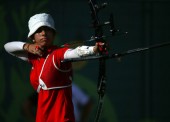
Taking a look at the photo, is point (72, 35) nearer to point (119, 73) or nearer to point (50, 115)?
point (119, 73)

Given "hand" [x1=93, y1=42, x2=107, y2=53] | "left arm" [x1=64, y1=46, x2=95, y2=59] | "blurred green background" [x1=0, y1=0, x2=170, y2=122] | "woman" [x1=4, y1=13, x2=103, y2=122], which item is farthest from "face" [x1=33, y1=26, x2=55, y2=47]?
"blurred green background" [x1=0, y1=0, x2=170, y2=122]

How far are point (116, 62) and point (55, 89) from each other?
3793mm

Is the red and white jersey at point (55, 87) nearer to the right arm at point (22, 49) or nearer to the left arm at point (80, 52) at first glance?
the left arm at point (80, 52)

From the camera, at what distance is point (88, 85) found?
834 centimetres

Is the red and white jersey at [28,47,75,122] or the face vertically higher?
the face

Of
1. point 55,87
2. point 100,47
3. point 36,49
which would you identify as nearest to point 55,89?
point 55,87

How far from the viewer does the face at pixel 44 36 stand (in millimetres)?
4770

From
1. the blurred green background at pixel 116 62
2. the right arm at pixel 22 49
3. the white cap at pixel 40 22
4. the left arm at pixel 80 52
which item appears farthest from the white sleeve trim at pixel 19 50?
the blurred green background at pixel 116 62

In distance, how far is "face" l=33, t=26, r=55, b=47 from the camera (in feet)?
15.6

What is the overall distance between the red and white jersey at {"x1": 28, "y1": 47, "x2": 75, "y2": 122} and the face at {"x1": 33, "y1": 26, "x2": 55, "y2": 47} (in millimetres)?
67

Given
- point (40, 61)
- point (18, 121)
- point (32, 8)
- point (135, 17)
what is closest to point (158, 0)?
point (135, 17)

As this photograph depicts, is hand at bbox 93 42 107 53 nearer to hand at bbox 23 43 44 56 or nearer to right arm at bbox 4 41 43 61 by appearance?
hand at bbox 23 43 44 56

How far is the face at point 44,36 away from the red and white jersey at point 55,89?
0.07 m

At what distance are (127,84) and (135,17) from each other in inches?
35.4
